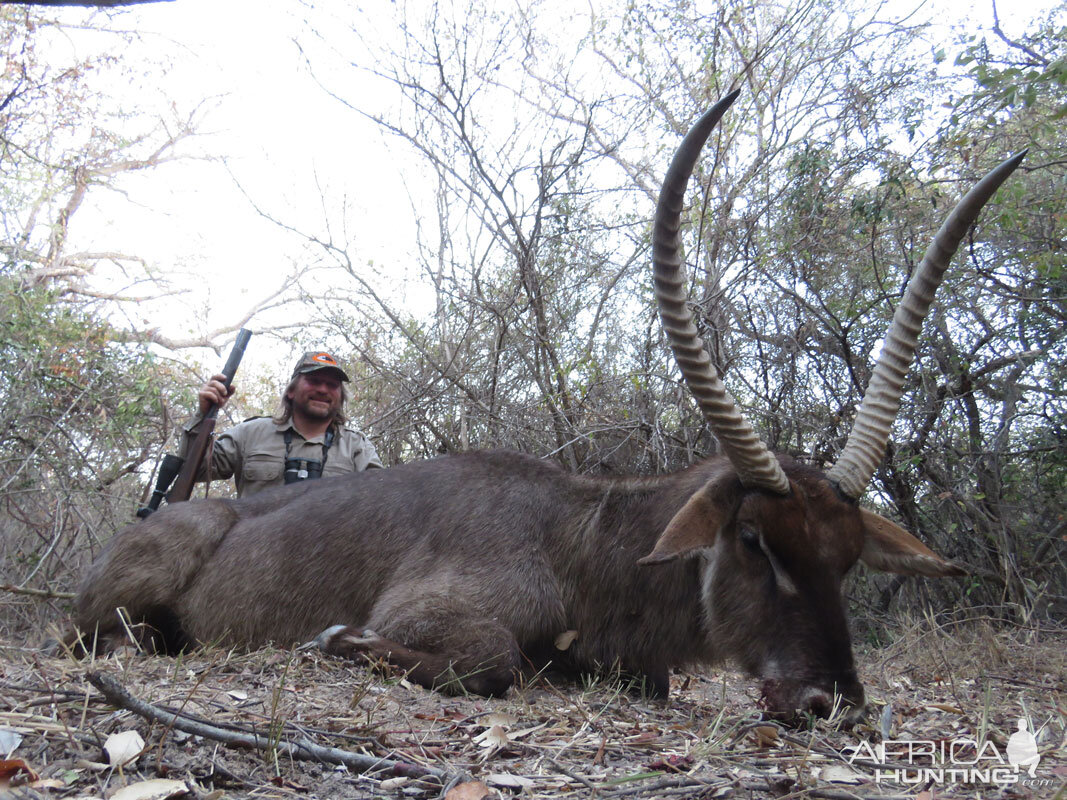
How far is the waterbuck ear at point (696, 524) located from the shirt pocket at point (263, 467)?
4.22m

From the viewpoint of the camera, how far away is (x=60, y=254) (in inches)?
625

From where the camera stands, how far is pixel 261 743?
2.05 meters

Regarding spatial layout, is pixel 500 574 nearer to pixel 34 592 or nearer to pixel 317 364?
pixel 34 592

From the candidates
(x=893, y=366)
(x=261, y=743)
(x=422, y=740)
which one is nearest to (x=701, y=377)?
(x=893, y=366)

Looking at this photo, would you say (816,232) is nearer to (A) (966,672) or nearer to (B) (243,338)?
(A) (966,672)

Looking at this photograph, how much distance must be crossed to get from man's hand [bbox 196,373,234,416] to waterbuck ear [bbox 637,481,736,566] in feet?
12.7

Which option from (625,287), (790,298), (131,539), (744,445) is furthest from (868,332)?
(131,539)

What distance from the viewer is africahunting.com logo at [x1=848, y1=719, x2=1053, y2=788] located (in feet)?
7.23

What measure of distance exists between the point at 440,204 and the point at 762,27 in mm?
3691

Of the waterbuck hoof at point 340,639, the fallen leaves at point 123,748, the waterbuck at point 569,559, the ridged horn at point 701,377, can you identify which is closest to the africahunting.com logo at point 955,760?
the waterbuck at point 569,559

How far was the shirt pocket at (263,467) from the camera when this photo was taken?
6.69 meters

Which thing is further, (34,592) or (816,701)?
(34,592)

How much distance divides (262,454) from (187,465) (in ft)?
2.67

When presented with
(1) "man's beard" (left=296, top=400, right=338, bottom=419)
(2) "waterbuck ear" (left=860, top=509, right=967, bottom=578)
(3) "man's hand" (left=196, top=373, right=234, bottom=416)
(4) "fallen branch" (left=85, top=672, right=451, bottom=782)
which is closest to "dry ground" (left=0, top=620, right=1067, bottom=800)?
(4) "fallen branch" (left=85, top=672, right=451, bottom=782)
